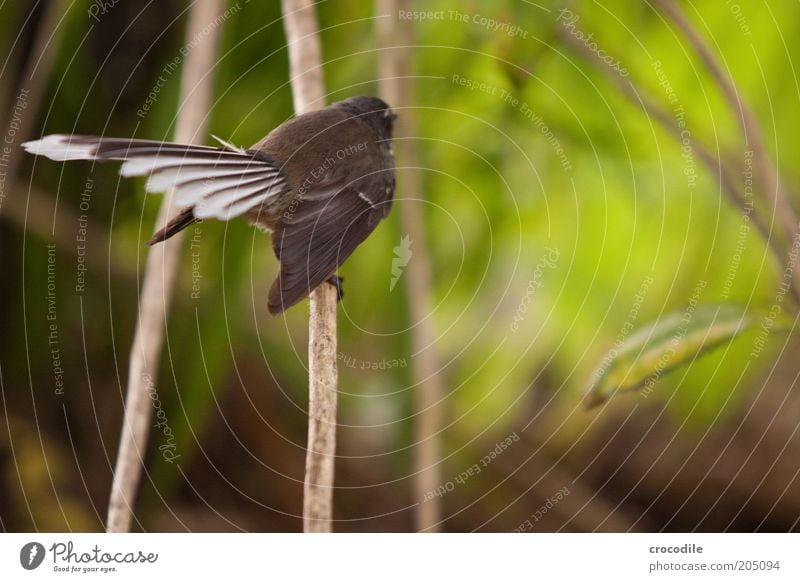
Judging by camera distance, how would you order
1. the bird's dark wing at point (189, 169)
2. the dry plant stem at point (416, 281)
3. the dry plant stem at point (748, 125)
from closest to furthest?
1. the bird's dark wing at point (189, 169)
2. the dry plant stem at point (748, 125)
3. the dry plant stem at point (416, 281)

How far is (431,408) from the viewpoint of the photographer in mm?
874

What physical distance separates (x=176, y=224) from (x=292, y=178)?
12 centimetres

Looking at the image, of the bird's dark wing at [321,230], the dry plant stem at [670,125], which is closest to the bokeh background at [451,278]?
the dry plant stem at [670,125]

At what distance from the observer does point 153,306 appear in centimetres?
77

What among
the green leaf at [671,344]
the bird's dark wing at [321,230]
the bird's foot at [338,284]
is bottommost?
the green leaf at [671,344]

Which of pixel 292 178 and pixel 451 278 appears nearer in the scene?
pixel 292 178

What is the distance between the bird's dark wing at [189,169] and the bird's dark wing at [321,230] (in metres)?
0.04

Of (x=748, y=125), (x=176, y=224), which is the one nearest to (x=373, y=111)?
(x=176, y=224)

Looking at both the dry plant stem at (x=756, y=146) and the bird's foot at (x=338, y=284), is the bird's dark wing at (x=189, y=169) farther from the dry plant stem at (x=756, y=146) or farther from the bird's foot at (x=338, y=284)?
the dry plant stem at (x=756, y=146)

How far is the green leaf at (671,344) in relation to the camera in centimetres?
68

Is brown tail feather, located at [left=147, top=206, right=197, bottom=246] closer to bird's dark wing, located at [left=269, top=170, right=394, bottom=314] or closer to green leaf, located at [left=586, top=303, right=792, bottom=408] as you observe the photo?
bird's dark wing, located at [left=269, top=170, right=394, bottom=314]

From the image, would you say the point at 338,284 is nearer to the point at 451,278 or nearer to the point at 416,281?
the point at 416,281

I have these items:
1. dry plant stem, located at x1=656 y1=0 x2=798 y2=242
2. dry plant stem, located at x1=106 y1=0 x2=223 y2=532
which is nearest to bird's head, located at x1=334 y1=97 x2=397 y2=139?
dry plant stem, located at x1=106 y1=0 x2=223 y2=532
